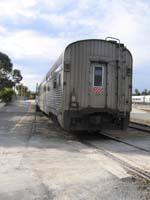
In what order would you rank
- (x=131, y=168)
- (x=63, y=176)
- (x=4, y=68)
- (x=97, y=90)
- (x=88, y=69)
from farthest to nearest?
(x=4, y=68) → (x=97, y=90) → (x=88, y=69) → (x=131, y=168) → (x=63, y=176)

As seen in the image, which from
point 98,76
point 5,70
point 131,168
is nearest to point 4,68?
point 5,70

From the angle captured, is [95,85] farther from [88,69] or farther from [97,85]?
[88,69]

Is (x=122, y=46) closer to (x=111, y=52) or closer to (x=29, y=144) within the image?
(x=111, y=52)

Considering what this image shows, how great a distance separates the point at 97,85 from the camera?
39.0ft

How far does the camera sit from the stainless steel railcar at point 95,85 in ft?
37.7

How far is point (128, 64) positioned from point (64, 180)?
7130 millimetres

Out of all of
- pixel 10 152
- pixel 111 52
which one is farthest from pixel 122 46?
pixel 10 152

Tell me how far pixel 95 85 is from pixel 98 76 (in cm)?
34

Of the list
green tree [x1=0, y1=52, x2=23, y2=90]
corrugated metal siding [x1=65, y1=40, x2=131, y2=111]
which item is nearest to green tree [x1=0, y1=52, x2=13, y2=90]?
green tree [x1=0, y1=52, x2=23, y2=90]

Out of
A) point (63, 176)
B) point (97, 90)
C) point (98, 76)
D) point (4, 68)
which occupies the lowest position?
point (63, 176)

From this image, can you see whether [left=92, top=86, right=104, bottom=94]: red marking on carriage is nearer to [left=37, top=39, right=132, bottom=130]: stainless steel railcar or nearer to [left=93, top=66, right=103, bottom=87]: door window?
[left=37, top=39, right=132, bottom=130]: stainless steel railcar

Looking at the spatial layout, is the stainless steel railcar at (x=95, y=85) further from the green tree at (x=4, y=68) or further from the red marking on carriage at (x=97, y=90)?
the green tree at (x=4, y=68)

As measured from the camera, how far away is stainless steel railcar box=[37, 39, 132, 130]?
1150 centimetres

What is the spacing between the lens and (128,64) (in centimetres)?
1227
